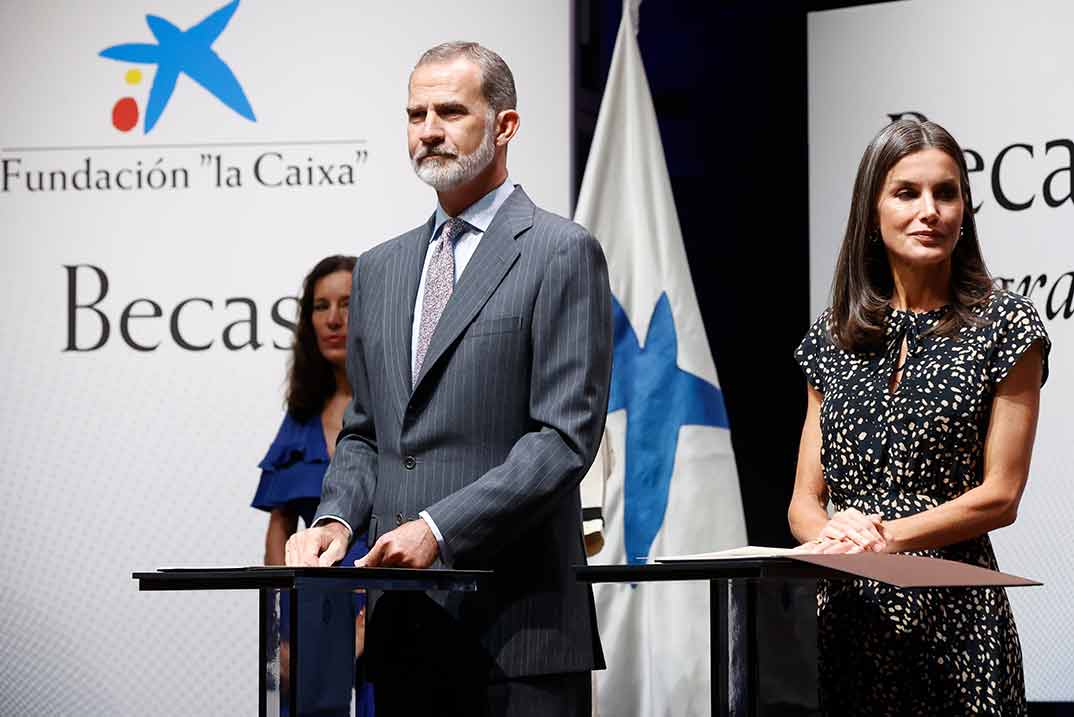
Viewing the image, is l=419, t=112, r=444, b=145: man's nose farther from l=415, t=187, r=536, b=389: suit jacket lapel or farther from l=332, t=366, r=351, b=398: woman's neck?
l=332, t=366, r=351, b=398: woman's neck

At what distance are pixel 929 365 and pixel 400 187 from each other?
230 centimetres

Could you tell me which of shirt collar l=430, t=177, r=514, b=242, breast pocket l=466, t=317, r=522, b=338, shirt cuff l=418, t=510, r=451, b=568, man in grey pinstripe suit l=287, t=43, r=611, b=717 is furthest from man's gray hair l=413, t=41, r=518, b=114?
shirt cuff l=418, t=510, r=451, b=568

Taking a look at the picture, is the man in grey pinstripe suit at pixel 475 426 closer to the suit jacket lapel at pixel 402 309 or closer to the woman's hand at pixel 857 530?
the suit jacket lapel at pixel 402 309

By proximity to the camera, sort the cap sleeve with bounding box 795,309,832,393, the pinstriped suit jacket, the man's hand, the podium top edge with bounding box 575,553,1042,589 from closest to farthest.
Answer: the podium top edge with bounding box 575,553,1042,589
the man's hand
the pinstriped suit jacket
the cap sleeve with bounding box 795,309,832,393

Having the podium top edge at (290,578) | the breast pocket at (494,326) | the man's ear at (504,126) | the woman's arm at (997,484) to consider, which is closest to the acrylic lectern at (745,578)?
the podium top edge at (290,578)

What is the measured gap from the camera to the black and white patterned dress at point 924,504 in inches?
91.2

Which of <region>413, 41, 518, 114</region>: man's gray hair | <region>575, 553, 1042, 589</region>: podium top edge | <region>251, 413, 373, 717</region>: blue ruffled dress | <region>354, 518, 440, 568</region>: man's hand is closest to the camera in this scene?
<region>575, 553, 1042, 589</region>: podium top edge

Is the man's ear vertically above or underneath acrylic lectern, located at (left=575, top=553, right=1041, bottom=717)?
above

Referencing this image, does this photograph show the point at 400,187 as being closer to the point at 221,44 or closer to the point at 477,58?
Result: the point at 221,44

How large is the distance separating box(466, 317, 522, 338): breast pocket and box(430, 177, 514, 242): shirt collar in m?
0.19

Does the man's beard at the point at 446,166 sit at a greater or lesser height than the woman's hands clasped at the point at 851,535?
greater

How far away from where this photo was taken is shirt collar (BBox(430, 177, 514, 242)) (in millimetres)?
2506

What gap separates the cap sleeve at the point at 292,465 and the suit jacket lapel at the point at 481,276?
6.27ft

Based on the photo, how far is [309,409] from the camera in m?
4.30
